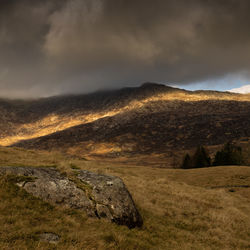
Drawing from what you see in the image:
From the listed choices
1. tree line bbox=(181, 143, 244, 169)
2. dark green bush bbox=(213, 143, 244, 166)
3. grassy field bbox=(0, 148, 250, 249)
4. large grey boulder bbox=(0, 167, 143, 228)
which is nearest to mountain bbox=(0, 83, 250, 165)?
tree line bbox=(181, 143, 244, 169)

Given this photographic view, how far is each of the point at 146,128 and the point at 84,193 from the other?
405 feet

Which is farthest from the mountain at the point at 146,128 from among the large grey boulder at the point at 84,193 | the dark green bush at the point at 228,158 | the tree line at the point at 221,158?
the large grey boulder at the point at 84,193

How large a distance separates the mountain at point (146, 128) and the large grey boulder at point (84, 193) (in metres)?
70.9

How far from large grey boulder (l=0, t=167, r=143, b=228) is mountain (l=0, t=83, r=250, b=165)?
7093 cm

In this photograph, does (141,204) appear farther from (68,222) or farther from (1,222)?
(1,222)

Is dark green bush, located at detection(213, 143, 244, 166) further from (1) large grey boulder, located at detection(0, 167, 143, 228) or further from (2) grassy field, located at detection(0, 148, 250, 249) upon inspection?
(1) large grey boulder, located at detection(0, 167, 143, 228)

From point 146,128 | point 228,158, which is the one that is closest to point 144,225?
point 228,158

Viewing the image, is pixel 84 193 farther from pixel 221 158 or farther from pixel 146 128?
pixel 146 128

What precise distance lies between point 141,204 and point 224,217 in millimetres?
5528

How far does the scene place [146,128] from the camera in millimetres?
131750

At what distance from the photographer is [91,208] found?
865 cm

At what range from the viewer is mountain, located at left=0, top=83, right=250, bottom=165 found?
103 m

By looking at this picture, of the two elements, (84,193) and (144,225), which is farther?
(144,225)

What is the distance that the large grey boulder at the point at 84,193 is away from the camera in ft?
27.9
